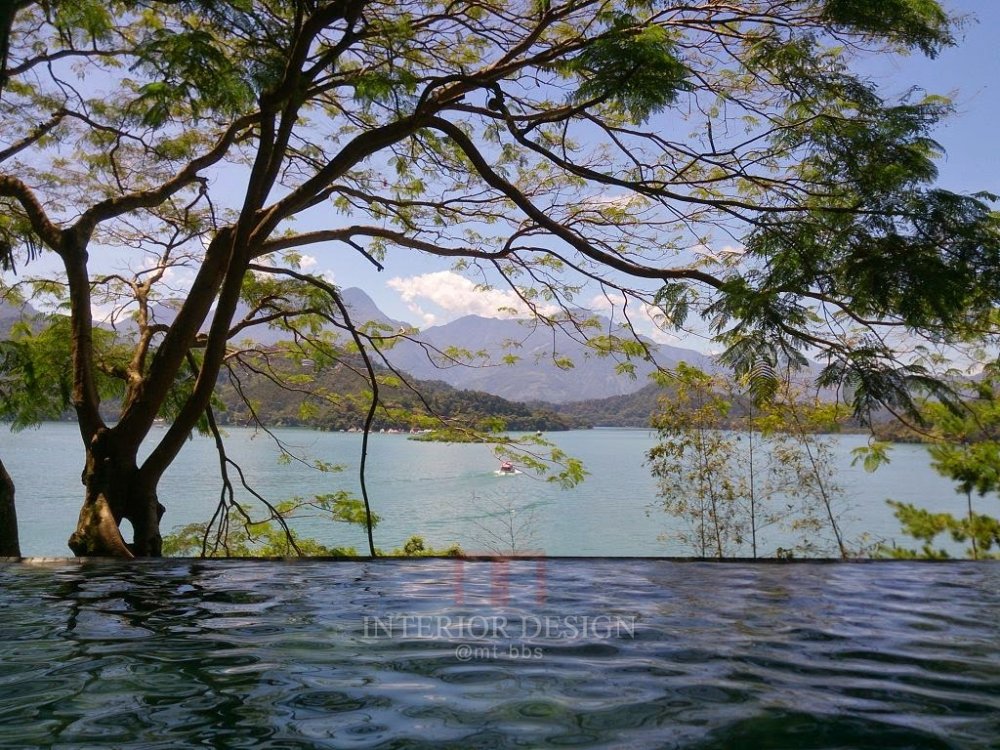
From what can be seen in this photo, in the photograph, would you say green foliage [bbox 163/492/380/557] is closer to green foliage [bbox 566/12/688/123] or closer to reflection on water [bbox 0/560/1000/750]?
reflection on water [bbox 0/560/1000/750]

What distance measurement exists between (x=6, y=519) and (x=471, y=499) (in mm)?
13598

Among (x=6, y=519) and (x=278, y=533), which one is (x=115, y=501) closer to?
(x=6, y=519)

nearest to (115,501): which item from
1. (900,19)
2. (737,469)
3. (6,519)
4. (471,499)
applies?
(6,519)

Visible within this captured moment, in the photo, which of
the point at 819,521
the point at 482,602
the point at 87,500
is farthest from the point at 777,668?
the point at 819,521

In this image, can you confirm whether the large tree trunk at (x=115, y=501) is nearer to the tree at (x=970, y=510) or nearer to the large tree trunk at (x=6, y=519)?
the large tree trunk at (x=6, y=519)

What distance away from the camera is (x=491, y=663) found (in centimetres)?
282

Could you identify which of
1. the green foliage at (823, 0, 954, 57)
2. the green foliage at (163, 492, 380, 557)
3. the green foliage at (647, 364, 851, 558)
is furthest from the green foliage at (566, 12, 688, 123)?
the green foliage at (163, 492, 380, 557)

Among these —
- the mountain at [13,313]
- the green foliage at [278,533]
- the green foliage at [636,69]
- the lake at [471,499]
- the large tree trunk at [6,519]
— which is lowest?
the lake at [471,499]

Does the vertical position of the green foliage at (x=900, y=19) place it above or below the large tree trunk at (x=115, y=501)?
above

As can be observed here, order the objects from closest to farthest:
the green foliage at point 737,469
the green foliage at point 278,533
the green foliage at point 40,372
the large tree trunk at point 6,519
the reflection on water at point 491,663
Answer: the reflection on water at point 491,663 < the large tree trunk at point 6,519 < the green foliage at point 40,372 < the green foliage at point 278,533 < the green foliage at point 737,469

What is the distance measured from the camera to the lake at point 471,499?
478 inches

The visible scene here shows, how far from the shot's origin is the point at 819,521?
1020 cm

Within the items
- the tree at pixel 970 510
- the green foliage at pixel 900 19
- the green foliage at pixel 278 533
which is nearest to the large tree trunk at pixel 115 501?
the green foliage at pixel 278 533

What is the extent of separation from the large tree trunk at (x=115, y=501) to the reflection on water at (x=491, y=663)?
1137mm
